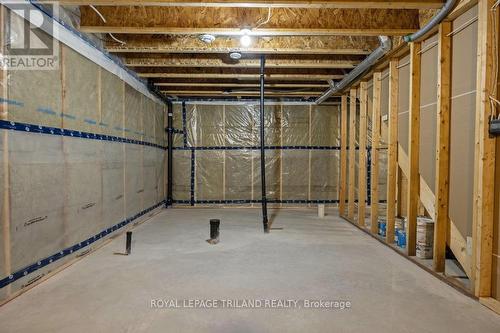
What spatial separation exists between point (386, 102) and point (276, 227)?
2409 millimetres

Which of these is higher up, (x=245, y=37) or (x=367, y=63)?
(x=245, y=37)

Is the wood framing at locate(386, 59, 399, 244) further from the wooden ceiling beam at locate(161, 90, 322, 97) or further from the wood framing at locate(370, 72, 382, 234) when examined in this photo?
the wooden ceiling beam at locate(161, 90, 322, 97)

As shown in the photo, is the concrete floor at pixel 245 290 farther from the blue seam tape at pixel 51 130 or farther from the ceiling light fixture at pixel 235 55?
the ceiling light fixture at pixel 235 55

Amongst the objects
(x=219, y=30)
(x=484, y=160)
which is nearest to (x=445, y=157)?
(x=484, y=160)

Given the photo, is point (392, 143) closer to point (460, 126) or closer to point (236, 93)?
point (460, 126)

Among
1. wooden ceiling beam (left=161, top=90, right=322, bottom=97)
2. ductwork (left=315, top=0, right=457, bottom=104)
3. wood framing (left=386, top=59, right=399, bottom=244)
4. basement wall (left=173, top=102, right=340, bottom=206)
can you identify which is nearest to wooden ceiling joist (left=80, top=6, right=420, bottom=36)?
ductwork (left=315, top=0, right=457, bottom=104)

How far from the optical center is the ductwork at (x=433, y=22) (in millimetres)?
2404

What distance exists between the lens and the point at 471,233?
8.12 feet

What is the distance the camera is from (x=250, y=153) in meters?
6.49

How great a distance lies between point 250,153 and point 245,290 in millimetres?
4382

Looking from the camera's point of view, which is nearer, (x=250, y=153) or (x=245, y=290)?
(x=245, y=290)

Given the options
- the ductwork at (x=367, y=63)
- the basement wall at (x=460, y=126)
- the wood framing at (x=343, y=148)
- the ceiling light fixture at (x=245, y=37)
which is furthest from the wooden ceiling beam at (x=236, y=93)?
the basement wall at (x=460, y=126)

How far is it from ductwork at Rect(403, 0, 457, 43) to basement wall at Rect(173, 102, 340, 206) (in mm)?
3552

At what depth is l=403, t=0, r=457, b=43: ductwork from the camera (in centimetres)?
240
